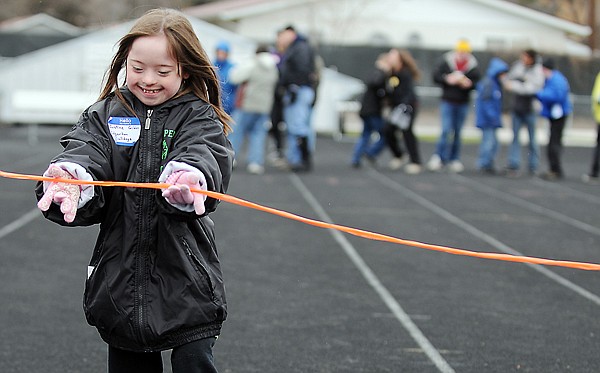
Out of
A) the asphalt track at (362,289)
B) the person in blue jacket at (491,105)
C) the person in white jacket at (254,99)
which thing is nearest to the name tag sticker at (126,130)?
the asphalt track at (362,289)

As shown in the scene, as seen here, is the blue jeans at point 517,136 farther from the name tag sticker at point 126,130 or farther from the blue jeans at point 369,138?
the name tag sticker at point 126,130

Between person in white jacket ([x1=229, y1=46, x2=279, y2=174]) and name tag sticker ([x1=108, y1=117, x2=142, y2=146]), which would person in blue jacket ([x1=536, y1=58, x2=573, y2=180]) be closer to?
person in white jacket ([x1=229, y1=46, x2=279, y2=174])

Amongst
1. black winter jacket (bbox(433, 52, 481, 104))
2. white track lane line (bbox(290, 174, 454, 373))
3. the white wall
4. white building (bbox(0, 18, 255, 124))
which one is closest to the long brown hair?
white track lane line (bbox(290, 174, 454, 373))

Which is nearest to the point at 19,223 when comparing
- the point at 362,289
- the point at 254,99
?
the point at 362,289

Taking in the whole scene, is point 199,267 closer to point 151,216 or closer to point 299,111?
point 151,216

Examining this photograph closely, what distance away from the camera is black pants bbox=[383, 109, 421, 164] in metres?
17.3

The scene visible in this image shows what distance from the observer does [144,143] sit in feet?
11.5

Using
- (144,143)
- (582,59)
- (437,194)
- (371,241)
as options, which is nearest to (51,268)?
(371,241)

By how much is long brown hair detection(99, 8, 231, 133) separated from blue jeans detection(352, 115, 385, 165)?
46.1ft

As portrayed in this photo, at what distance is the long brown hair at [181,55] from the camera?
3492 millimetres

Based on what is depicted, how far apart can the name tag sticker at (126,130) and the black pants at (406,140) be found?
13.9 meters

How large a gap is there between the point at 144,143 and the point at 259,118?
12804 mm

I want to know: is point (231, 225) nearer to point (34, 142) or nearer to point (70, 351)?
point (70, 351)

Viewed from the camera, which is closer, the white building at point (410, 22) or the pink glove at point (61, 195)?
the pink glove at point (61, 195)
